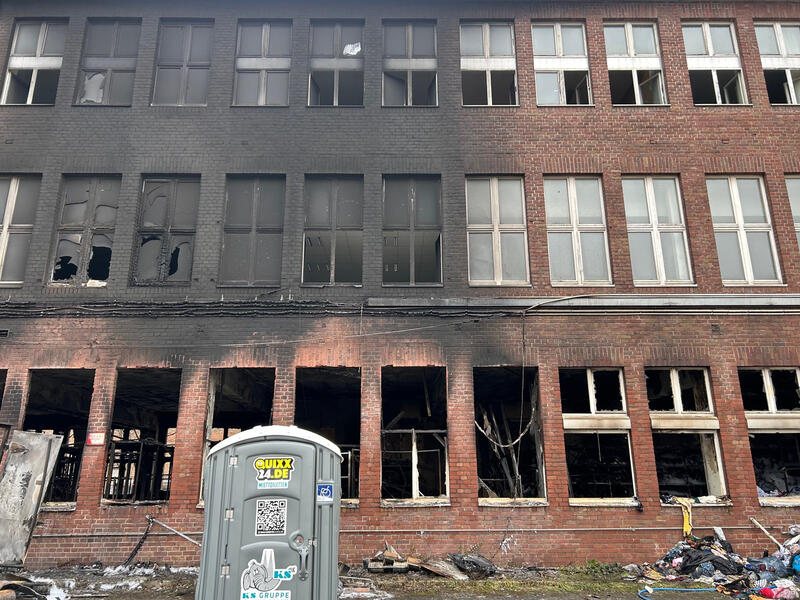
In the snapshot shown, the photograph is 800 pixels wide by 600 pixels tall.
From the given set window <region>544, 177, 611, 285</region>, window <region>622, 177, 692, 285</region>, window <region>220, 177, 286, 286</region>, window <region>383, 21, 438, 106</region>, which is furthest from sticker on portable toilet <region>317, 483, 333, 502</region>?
window <region>383, 21, 438, 106</region>

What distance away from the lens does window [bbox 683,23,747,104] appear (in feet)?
42.0

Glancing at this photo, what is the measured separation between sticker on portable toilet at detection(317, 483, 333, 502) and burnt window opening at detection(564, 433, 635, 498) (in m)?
7.40

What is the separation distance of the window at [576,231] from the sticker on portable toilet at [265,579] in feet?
24.8

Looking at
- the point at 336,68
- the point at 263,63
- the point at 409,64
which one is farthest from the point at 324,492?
the point at 263,63

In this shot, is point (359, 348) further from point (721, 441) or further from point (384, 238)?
point (721, 441)

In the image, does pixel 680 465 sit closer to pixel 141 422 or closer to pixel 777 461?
pixel 777 461

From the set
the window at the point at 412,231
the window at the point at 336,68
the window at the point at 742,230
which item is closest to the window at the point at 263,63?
the window at the point at 336,68

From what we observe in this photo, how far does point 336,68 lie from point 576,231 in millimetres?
6340

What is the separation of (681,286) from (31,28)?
599 inches

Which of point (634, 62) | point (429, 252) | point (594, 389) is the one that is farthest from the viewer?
point (634, 62)

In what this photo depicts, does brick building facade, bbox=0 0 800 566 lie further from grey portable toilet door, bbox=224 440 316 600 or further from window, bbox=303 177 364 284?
grey portable toilet door, bbox=224 440 316 600

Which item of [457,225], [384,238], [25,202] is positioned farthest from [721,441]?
[25,202]

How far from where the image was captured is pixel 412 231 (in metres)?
11.9

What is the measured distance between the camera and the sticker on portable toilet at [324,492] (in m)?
6.56
